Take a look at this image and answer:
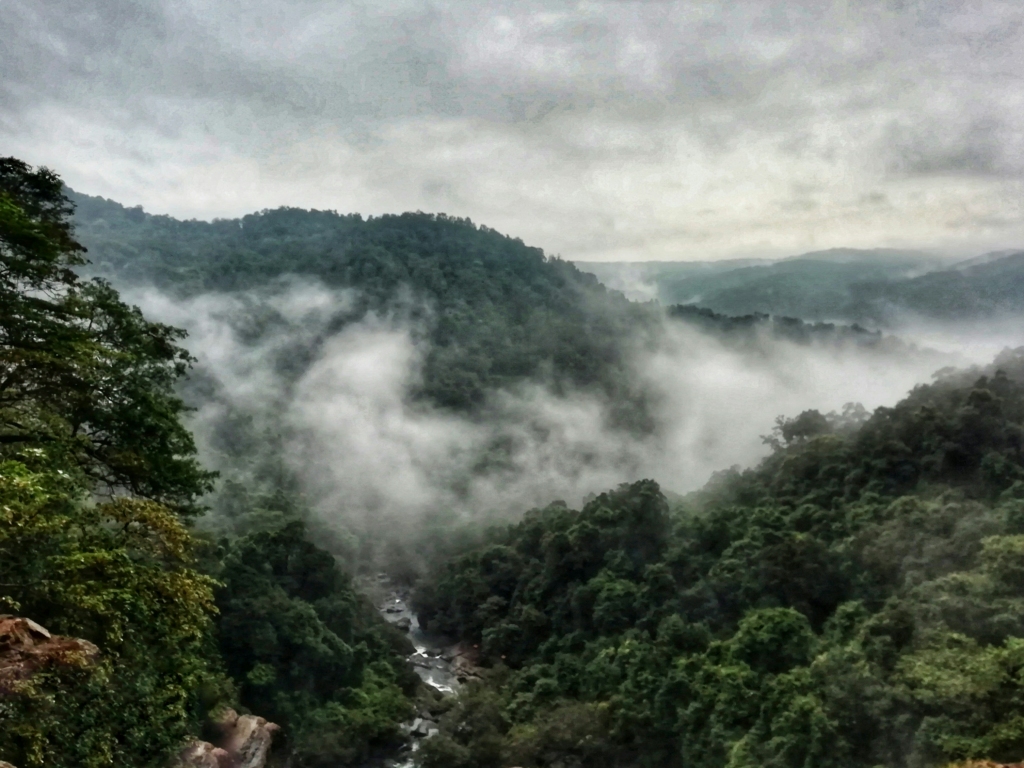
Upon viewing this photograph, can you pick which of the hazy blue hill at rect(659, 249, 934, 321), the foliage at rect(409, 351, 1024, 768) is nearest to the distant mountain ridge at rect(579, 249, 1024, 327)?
the hazy blue hill at rect(659, 249, 934, 321)

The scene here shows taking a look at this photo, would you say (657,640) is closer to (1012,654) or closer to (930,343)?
(1012,654)

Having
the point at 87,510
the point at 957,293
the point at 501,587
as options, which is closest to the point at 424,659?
the point at 501,587

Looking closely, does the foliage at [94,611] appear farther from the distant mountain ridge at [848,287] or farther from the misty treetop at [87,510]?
the distant mountain ridge at [848,287]

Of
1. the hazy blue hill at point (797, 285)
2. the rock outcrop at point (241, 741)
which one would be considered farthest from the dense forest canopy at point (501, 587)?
the hazy blue hill at point (797, 285)

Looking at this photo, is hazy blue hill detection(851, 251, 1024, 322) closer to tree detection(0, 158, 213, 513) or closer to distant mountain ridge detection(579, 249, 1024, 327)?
distant mountain ridge detection(579, 249, 1024, 327)

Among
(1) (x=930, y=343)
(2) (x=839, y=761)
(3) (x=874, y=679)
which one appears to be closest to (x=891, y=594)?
(3) (x=874, y=679)

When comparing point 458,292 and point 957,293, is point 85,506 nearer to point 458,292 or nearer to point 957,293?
point 458,292
